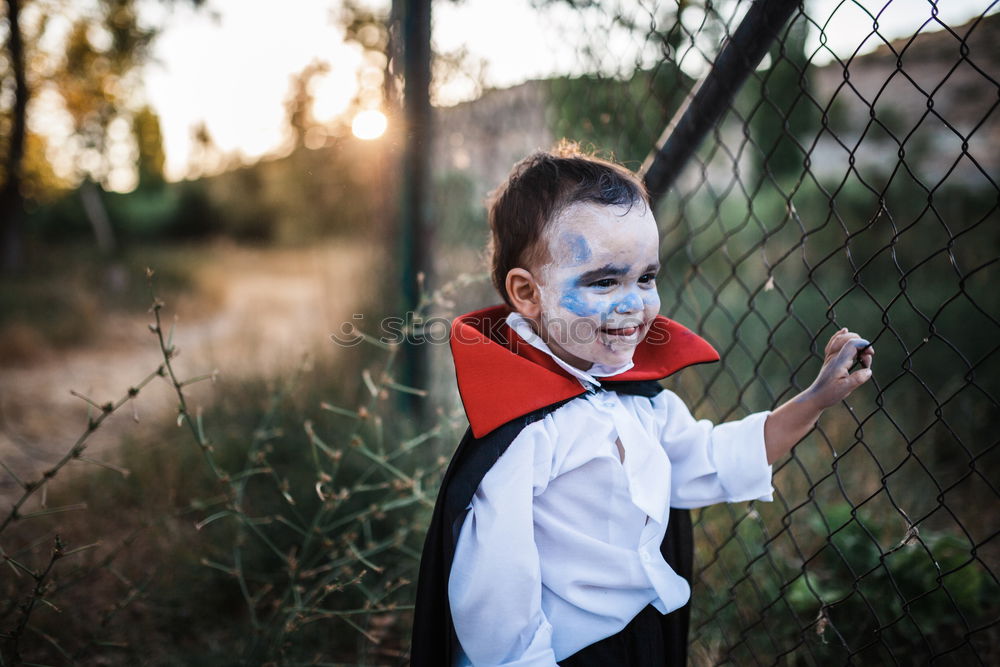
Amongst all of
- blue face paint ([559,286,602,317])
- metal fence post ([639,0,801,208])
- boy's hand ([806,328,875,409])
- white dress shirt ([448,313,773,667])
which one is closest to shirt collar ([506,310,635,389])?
white dress shirt ([448,313,773,667])

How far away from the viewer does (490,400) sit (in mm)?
1392

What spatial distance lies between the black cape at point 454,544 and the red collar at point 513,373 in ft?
0.10

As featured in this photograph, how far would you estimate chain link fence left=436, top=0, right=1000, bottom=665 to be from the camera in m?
1.44

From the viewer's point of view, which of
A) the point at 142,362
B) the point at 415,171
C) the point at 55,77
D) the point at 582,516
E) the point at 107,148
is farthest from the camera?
the point at 107,148

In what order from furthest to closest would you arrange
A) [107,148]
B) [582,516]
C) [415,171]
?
[107,148]
[415,171]
[582,516]

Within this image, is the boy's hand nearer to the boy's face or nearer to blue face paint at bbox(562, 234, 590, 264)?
the boy's face

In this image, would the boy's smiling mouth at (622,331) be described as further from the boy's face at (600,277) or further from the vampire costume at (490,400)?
the vampire costume at (490,400)

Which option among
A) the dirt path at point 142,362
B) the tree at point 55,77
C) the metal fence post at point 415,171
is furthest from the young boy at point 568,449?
the tree at point 55,77

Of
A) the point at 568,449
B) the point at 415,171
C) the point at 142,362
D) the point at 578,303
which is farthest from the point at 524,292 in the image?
the point at 142,362

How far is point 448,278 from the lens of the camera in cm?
358

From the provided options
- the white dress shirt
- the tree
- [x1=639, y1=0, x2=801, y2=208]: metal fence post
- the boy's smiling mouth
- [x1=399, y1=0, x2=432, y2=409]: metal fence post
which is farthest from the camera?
the tree

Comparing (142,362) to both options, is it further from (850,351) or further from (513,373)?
(850,351)

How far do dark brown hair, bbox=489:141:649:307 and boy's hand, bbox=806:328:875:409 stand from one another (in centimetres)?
54

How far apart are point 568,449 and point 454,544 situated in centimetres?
33
